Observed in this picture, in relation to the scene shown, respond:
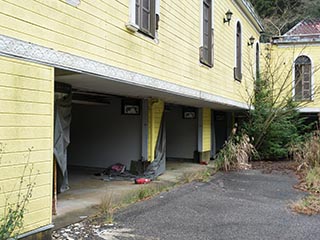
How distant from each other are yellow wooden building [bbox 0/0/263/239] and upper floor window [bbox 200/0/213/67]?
30 mm

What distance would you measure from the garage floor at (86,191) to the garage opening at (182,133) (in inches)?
78.1

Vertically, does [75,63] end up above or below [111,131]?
above

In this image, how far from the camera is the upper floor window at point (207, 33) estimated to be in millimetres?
10017

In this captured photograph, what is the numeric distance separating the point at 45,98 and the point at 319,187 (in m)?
6.47

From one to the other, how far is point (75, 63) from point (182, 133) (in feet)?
32.1

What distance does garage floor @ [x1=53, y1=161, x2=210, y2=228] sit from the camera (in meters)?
5.92

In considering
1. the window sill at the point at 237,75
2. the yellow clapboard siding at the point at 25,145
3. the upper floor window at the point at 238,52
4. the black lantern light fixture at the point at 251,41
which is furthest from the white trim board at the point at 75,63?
the black lantern light fixture at the point at 251,41

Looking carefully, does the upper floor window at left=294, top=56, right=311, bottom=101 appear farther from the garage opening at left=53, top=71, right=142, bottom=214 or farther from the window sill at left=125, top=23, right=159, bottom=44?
the window sill at left=125, top=23, right=159, bottom=44

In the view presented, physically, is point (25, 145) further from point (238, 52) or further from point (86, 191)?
point (238, 52)

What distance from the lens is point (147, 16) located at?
7074 mm

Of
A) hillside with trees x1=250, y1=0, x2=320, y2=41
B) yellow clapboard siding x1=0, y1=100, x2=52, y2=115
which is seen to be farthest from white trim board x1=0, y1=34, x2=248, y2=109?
hillside with trees x1=250, y1=0, x2=320, y2=41

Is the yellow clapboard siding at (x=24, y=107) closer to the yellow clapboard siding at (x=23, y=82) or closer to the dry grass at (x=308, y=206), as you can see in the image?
the yellow clapboard siding at (x=23, y=82)

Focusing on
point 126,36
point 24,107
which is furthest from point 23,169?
point 126,36

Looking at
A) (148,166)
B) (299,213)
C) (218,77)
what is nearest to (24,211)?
(299,213)
